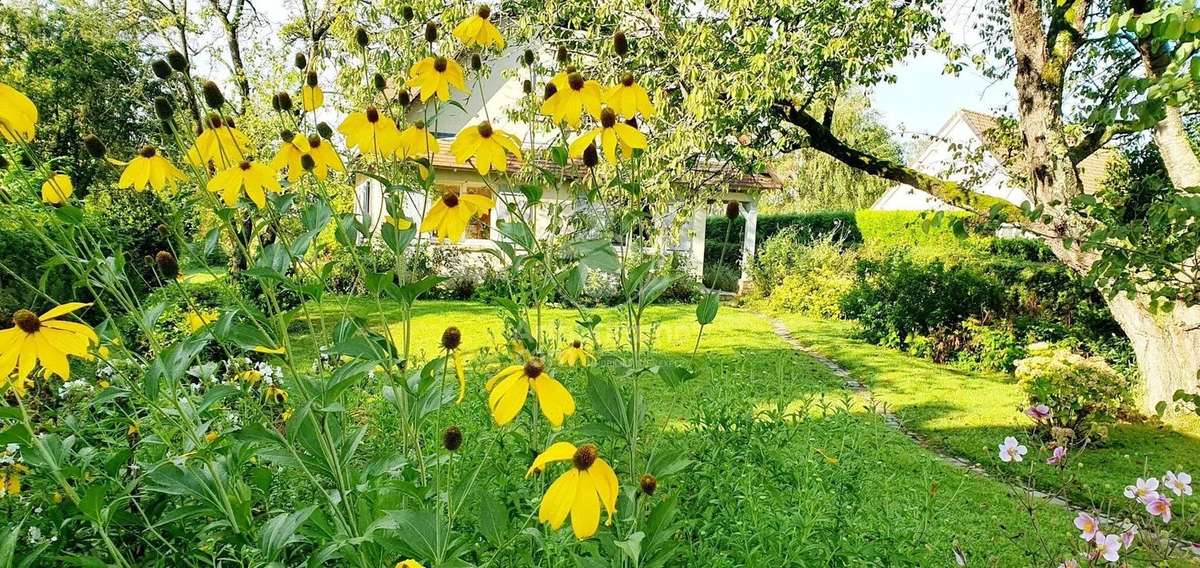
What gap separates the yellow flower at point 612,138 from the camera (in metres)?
1.23

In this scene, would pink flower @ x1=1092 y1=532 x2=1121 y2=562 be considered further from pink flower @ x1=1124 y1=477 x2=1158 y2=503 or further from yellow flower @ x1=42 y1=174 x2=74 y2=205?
yellow flower @ x1=42 y1=174 x2=74 y2=205

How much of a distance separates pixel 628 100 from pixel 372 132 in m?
0.48

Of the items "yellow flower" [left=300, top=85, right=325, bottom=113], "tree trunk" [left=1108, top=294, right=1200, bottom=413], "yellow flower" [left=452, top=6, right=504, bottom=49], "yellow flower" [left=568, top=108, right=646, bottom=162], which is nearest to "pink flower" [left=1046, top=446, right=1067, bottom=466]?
"yellow flower" [left=568, top=108, right=646, bottom=162]

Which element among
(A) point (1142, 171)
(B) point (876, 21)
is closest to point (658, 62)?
(B) point (876, 21)

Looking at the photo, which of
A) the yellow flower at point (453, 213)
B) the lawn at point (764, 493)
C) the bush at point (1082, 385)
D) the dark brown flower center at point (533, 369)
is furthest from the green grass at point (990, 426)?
the dark brown flower center at point (533, 369)

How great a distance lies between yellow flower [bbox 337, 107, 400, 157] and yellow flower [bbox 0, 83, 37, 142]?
449 millimetres

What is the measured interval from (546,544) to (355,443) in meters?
0.36

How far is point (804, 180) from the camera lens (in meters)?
22.4

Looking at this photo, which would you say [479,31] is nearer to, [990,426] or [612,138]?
[612,138]

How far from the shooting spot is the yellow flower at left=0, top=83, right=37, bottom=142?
3.17ft

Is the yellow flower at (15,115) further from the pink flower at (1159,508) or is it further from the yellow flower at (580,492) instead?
the pink flower at (1159,508)

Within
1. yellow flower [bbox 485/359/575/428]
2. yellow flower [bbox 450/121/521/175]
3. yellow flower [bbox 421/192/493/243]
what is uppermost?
yellow flower [bbox 450/121/521/175]

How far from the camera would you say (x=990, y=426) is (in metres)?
5.00

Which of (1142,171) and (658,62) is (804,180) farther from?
(658,62)
